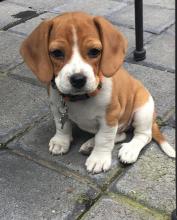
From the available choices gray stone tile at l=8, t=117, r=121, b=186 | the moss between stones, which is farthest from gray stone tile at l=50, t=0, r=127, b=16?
the moss between stones

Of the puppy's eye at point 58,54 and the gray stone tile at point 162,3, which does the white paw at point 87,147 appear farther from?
the gray stone tile at point 162,3

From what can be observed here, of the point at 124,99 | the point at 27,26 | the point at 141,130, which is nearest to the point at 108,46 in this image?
the point at 124,99

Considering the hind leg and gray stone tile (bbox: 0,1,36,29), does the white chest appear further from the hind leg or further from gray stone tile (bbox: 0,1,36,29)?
gray stone tile (bbox: 0,1,36,29)

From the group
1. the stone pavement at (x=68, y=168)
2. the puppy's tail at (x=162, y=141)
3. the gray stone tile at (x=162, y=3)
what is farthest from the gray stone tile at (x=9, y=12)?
the puppy's tail at (x=162, y=141)

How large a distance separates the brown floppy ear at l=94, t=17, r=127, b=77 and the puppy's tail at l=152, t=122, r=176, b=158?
667 millimetres

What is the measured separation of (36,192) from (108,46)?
902 mm

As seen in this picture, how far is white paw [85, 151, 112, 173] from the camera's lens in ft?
9.04

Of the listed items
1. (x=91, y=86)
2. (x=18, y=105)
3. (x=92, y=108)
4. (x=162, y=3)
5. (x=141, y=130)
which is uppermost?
(x=91, y=86)

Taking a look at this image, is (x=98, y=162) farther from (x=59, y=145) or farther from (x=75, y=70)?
(x=75, y=70)

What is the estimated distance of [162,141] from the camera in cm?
294

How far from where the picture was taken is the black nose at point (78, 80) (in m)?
2.34

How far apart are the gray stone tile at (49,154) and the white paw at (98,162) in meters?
0.03

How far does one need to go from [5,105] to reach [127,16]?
2.15m

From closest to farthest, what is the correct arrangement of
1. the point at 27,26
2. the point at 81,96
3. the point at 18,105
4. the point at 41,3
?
the point at 81,96 → the point at 18,105 → the point at 27,26 → the point at 41,3
